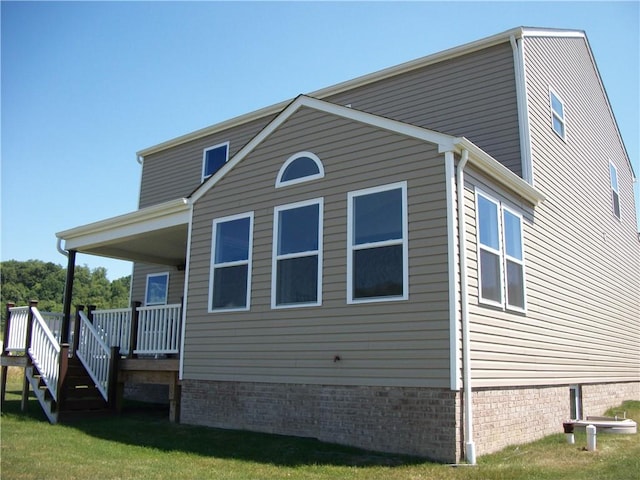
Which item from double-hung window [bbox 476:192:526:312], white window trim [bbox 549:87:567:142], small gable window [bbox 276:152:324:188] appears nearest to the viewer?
double-hung window [bbox 476:192:526:312]

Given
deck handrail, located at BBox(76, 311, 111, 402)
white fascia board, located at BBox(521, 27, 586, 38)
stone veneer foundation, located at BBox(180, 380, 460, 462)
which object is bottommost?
stone veneer foundation, located at BBox(180, 380, 460, 462)

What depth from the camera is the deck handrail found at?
39.6 ft

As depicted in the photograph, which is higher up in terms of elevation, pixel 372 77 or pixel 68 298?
pixel 372 77

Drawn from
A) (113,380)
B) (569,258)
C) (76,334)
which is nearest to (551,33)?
(569,258)

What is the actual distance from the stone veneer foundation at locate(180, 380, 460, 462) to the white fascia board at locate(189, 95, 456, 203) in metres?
3.40

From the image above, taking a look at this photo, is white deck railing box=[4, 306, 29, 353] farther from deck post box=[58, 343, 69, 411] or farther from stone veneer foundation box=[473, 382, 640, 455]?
stone veneer foundation box=[473, 382, 640, 455]

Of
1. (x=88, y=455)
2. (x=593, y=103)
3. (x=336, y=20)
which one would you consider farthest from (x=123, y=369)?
(x=593, y=103)

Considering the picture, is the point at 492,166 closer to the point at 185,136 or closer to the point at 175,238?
the point at 175,238

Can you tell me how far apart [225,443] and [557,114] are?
31.2ft

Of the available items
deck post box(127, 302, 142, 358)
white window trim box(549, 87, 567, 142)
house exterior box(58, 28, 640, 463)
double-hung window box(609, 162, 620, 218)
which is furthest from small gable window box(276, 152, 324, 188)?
double-hung window box(609, 162, 620, 218)

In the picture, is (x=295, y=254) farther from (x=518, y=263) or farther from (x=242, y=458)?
(x=518, y=263)

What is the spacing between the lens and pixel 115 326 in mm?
12711

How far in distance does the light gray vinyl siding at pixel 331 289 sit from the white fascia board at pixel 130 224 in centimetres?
63

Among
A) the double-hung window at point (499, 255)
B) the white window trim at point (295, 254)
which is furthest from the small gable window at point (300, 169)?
the double-hung window at point (499, 255)
